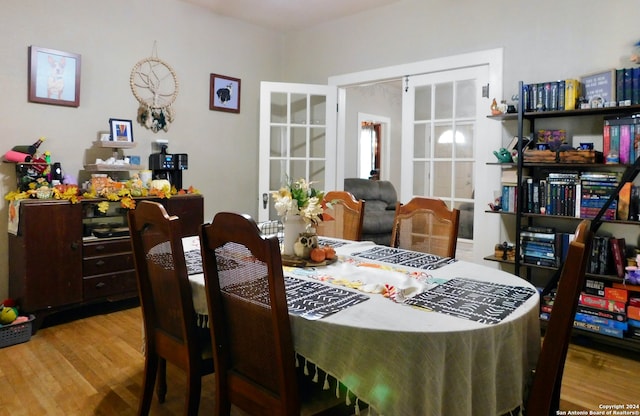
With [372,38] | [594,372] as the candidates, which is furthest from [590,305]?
[372,38]

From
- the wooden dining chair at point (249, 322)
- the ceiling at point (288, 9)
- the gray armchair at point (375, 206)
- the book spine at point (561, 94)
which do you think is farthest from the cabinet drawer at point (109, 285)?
the book spine at point (561, 94)

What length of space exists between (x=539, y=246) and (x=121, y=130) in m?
3.34

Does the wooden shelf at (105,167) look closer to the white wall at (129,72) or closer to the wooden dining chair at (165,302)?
the white wall at (129,72)

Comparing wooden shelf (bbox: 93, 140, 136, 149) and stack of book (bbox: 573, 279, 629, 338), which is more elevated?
wooden shelf (bbox: 93, 140, 136, 149)

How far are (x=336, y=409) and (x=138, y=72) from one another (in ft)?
11.4

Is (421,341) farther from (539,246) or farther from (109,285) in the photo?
(109,285)

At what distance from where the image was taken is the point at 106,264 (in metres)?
3.33

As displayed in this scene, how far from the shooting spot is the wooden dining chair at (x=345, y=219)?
110 inches

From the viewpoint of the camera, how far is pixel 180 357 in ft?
5.69

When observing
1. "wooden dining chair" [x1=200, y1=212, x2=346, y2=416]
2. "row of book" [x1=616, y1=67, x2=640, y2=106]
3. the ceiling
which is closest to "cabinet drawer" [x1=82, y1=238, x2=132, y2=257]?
"wooden dining chair" [x1=200, y1=212, x2=346, y2=416]

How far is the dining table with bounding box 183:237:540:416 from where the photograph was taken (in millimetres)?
1173

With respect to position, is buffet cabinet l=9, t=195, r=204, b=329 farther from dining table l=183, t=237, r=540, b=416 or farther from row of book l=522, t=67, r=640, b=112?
row of book l=522, t=67, r=640, b=112

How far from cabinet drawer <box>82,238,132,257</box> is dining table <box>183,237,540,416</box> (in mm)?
1974

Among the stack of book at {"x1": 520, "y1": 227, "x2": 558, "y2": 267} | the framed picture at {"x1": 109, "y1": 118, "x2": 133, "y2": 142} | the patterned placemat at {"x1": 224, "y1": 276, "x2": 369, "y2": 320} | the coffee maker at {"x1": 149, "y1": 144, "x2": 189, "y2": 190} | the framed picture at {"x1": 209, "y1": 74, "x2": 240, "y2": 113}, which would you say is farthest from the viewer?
the framed picture at {"x1": 209, "y1": 74, "x2": 240, "y2": 113}
